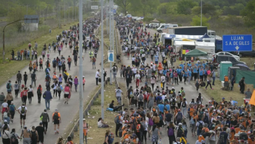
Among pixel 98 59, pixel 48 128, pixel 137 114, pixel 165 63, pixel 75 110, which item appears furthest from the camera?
pixel 98 59

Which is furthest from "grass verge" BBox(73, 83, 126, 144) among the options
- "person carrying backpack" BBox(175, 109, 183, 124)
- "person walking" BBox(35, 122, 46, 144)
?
"person carrying backpack" BBox(175, 109, 183, 124)

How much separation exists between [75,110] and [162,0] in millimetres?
180523

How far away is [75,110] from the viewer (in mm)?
23484

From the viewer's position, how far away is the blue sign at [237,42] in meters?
37.1

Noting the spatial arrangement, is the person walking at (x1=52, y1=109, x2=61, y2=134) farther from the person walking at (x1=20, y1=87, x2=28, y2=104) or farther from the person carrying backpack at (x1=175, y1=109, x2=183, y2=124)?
the person walking at (x1=20, y1=87, x2=28, y2=104)

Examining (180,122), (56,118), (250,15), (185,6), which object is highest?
(185,6)

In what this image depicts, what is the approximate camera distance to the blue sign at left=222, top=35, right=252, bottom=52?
37.1 meters

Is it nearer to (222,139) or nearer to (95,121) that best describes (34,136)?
(95,121)

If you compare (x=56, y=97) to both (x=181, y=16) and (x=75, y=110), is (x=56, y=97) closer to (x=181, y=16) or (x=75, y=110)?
(x=75, y=110)

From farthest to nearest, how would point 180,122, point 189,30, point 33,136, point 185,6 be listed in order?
point 185,6 → point 189,30 → point 180,122 → point 33,136

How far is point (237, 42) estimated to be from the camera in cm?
3741

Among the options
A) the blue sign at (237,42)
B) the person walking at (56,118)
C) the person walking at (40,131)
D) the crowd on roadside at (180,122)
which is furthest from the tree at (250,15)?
the person walking at (40,131)

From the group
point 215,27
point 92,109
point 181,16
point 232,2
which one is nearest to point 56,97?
point 92,109

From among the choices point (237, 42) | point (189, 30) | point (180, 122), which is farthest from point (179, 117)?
point (189, 30)
